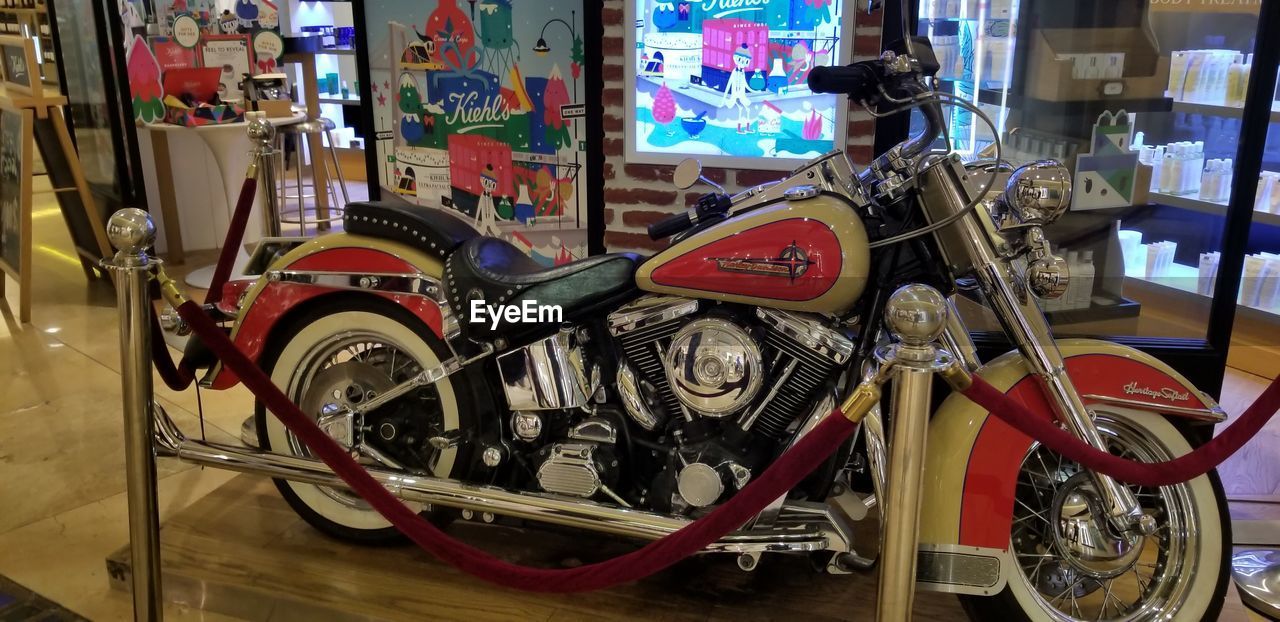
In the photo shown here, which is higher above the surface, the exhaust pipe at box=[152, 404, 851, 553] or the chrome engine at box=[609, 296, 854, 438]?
the chrome engine at box=[609, 296, 854, 438]

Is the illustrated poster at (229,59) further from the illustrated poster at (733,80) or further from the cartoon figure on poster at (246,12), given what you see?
the illustrated poster at (733,80)

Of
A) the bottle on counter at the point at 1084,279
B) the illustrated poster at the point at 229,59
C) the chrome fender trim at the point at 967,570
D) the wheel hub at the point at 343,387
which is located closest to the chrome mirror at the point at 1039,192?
the chrome fender trim at the point at 967,570

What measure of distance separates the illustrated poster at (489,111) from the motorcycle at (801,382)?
4.92ft

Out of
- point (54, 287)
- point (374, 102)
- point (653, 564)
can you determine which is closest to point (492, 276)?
point (653, 564)

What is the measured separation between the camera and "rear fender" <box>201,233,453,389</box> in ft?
8.01

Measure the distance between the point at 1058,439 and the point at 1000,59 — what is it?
93.6 inches

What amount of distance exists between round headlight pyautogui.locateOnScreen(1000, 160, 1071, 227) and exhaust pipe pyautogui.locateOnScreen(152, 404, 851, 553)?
770 millimetres

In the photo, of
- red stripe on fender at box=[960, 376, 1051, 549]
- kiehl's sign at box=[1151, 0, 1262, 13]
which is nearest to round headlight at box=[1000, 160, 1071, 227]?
red stripe on fender at box=[960, 376, 1051, 549]

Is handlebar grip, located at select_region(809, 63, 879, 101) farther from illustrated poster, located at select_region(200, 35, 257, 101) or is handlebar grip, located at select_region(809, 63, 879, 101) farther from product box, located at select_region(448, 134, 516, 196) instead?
illustrated poster, located at select_region(200, 35, 257, 101)

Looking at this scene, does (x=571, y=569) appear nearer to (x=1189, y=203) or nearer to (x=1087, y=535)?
(x=1087, y=535)

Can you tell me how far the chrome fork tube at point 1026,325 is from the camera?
6.45 ft

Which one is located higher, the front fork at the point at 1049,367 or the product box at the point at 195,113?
the product box at the point at 195,113

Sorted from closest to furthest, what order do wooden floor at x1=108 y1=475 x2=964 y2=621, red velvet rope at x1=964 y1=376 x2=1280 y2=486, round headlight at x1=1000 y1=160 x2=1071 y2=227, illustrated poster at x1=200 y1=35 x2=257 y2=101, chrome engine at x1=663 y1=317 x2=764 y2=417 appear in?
1. red velvet rope at x1=964 y1=376 x2=1280 y2=486
2. round headlight at x1=1000 y1=160 x2=1071 y2=227
3. chrome engine at x1=663 y1=317 x2=764 y2=417
4. wooden floor at x1=108 y1=475 x2=964 y2=621
5. illustrated poster at x1=200 y1=35 x2=257 y2=101

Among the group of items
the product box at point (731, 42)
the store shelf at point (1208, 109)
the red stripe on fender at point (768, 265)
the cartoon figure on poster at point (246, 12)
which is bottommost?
the red stripe on fender at point (768, 265)
